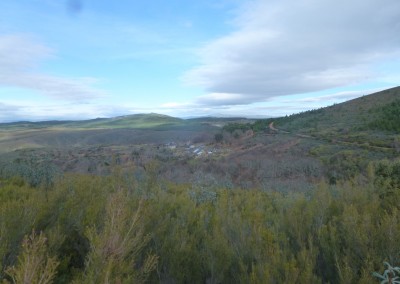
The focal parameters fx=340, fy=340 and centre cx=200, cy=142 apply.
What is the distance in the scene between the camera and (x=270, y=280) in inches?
135

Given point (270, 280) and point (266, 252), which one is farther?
point (266, 252)

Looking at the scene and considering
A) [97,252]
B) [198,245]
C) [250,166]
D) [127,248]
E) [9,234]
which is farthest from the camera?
[250,166]

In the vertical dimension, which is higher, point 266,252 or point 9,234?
point 9,234

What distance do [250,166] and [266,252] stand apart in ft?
102

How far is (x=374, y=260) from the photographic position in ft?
13.3

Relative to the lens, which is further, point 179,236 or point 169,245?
point 179,236

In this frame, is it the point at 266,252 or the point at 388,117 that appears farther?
the point at 388,117

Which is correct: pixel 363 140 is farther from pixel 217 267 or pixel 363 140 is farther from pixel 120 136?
pixel 120 136

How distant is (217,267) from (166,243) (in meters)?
0.78

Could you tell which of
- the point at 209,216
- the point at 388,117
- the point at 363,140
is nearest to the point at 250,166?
the point at 363,140

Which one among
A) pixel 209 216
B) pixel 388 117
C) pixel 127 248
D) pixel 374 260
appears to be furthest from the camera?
pixel 388 117

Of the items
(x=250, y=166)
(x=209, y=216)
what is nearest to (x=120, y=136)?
(x=250, y=166)

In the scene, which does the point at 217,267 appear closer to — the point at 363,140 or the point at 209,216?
the point at 209,216

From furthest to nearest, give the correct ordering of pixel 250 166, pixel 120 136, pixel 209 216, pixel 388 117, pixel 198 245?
1. pixel 120 136
2. pixel 388 117
3. pixel 250 166
4. pixel 209 216
5. pixel 198 245
